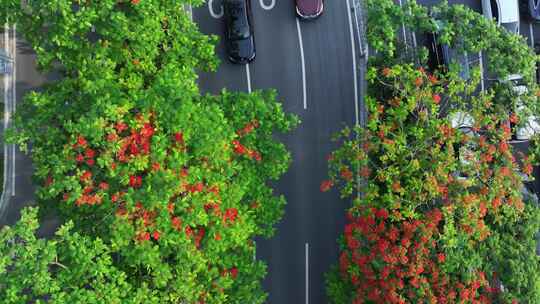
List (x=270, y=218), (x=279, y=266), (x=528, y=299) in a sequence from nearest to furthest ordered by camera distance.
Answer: (x=528, y=299), (x=270, y=218), (x=279, y=266)

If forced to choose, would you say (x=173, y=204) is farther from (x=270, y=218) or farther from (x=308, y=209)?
(x=308, y=209)

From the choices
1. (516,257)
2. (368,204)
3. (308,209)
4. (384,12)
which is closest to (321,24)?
(384,12)

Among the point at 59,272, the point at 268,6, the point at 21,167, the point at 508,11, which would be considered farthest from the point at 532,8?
the point at 21,167

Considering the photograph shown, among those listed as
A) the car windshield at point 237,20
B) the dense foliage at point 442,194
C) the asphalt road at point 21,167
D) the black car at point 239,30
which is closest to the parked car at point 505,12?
the dense foliage at point 442,194

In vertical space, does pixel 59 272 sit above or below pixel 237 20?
below

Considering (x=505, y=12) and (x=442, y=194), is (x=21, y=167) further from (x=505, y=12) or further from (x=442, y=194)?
(x=505, y=12)

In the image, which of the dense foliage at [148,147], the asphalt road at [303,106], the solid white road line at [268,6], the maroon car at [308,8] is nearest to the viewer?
the dense foliage at [148,147]

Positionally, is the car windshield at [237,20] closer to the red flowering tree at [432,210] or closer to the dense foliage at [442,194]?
the dense foliage at [442,194]
